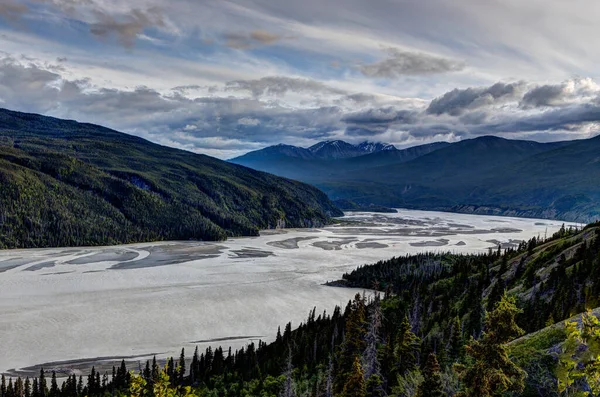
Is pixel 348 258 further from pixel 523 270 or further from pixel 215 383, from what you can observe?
pixel 215 383

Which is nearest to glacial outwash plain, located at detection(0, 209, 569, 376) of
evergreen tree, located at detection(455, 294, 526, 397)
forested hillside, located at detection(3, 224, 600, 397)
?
forested hillside, located at detection(3, 224, 600, 397)

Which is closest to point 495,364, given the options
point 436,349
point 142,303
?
point 436,349

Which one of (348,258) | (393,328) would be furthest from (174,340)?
(348,258)

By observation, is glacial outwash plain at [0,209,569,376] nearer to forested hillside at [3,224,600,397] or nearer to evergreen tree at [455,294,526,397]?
forested hillside at [3,224,600,397]

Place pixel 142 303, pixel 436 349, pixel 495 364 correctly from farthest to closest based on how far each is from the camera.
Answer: pixel 142 303
pixel 436 349
pixel 495 364

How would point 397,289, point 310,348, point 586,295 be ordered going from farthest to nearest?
point 397,289, point 310,348, point 586,295

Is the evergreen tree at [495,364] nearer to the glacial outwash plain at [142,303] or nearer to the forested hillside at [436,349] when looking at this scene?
the forested hillside at [436,349]

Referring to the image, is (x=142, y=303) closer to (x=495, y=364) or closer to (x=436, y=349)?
(x=436, y=349)
